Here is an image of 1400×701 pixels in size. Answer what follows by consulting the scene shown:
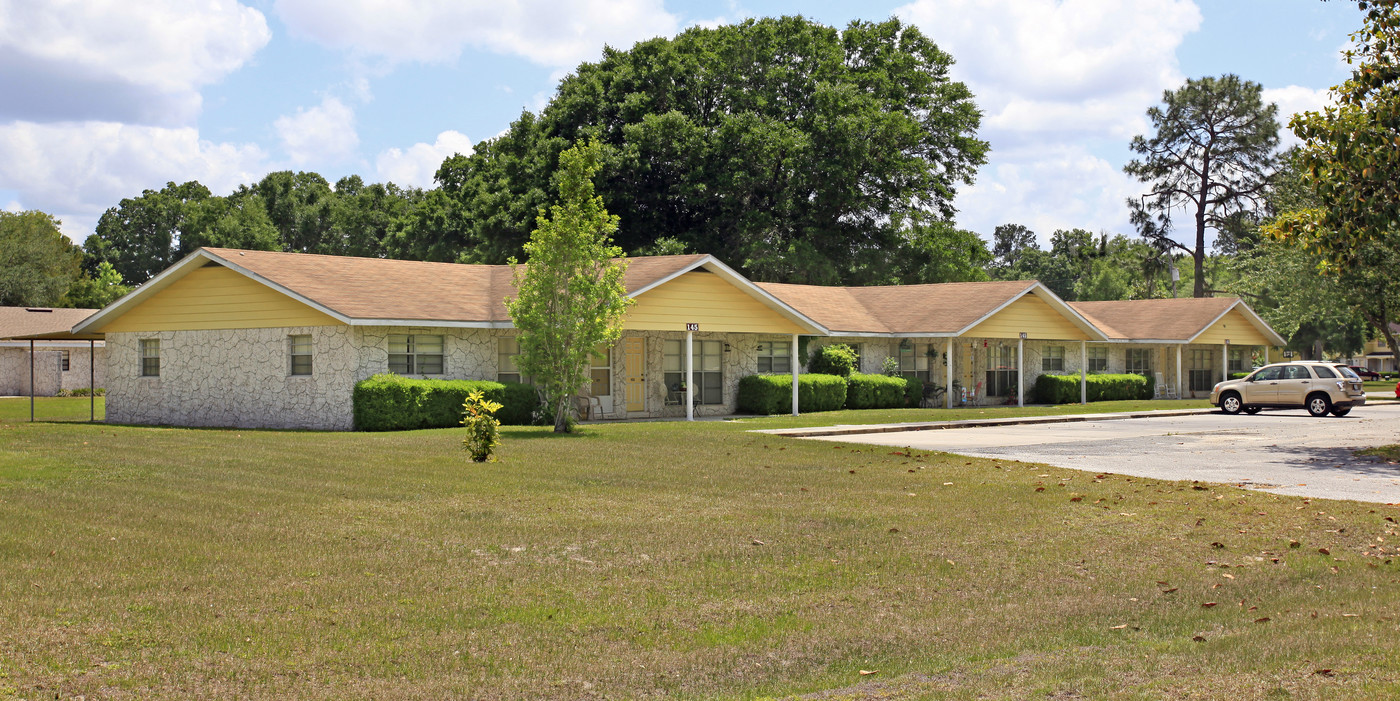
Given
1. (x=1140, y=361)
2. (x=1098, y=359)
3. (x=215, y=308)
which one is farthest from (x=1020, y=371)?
(x=215, y=308)

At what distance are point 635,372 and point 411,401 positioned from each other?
7.82m

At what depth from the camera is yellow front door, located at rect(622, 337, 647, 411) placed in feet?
106

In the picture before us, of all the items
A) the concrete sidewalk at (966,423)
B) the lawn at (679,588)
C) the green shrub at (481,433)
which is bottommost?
the lawn at (679,588)

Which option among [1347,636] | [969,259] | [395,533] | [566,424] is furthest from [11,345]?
[1347,636]

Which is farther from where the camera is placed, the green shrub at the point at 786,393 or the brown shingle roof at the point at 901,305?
the brown shingle roof at the point at 901,305

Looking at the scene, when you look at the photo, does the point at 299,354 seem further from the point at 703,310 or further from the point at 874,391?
the point at 874,391

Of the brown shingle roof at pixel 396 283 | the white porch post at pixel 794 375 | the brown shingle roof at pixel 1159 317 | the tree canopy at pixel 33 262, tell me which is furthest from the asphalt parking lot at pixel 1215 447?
the tree canopy at pixel 33 262

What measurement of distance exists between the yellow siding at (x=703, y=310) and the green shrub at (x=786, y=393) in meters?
1.54

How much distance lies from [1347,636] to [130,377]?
30490 millimetres

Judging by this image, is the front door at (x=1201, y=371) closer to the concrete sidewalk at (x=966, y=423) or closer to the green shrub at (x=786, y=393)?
the concrete sidewalk at (x=966, y=423)

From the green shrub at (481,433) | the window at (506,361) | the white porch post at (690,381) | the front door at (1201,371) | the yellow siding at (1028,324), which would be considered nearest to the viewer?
the green shrub at (481,433)

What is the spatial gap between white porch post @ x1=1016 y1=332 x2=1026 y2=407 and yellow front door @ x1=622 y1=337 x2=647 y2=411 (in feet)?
43.4

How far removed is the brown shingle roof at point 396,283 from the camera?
27047 mm

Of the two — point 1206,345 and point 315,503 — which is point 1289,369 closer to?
point 1206,345
